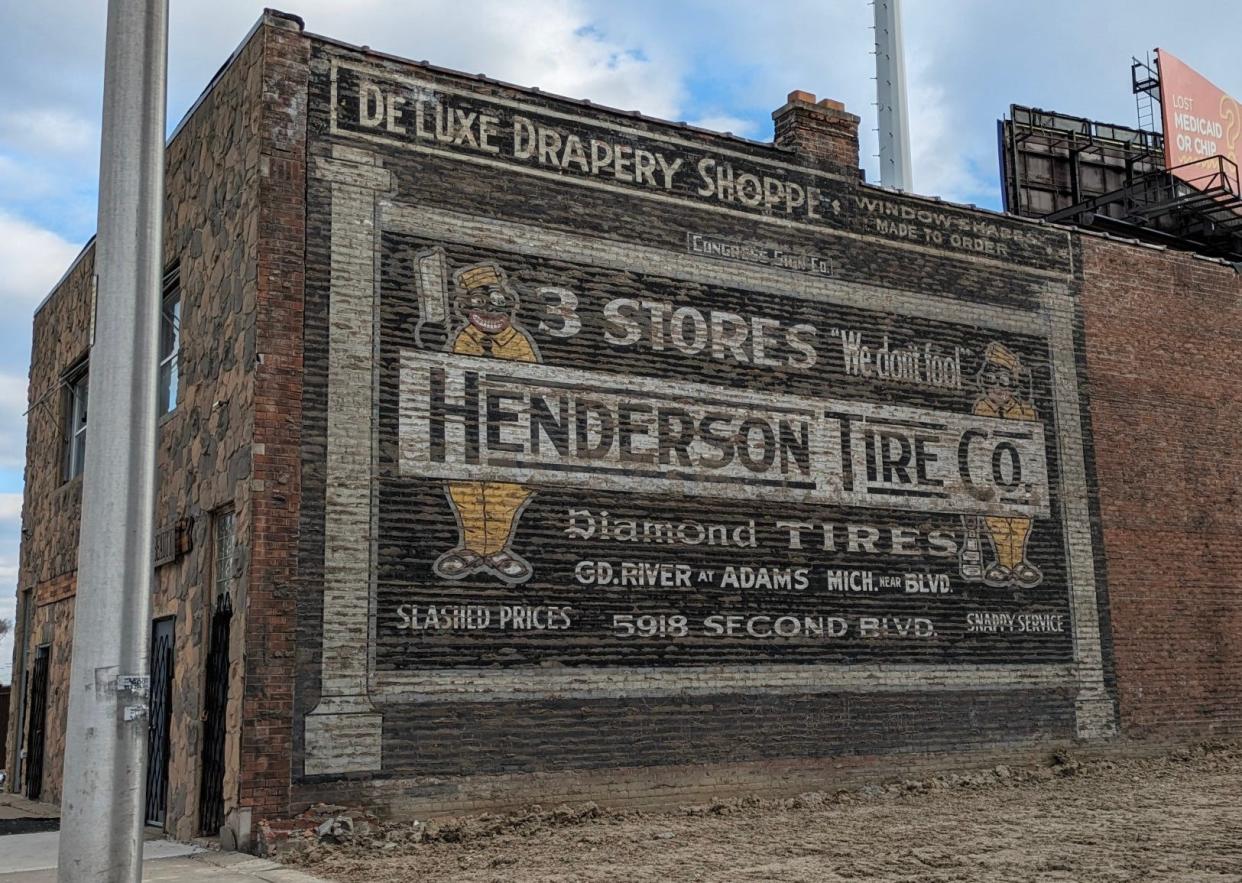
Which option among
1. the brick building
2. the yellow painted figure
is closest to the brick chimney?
the brick building

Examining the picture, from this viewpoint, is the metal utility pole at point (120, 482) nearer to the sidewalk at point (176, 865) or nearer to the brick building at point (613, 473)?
the sidewalk at point (176, 865)

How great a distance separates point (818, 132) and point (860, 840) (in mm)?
8837

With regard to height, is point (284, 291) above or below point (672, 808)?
above

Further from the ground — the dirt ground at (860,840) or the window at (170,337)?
the window at (170,337)

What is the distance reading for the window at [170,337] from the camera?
49.2 ft

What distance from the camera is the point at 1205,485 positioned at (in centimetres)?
1875

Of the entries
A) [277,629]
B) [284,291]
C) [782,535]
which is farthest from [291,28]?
[782,535]

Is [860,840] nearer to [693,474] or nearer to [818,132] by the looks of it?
[693,474]

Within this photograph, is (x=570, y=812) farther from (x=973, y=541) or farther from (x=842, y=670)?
(x=973, y=541)

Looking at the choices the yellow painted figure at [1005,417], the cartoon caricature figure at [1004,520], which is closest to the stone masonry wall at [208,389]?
the cartoon caricature figure at [1004,520]

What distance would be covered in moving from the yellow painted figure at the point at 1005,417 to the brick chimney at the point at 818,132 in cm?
317

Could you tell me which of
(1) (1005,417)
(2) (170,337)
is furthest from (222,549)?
(1) (1005,417)

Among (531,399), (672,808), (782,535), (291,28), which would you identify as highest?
(291,28)

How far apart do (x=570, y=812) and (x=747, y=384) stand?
5.29 metres
